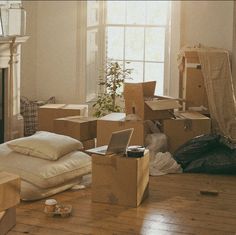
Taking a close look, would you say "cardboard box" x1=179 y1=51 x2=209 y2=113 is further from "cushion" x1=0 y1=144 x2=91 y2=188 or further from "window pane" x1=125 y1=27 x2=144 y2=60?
"cushion" x1=0 y1=144 x2=91 y2=188

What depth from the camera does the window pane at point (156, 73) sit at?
281 inches

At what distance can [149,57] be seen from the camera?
23.6 ft

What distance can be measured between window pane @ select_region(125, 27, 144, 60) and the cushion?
116 inches

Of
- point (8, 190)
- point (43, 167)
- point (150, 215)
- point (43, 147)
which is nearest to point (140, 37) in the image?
point (43, 147)

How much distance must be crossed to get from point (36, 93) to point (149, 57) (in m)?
1.65

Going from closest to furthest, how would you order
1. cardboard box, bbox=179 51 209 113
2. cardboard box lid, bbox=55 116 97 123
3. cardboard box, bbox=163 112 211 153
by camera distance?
cardboard box, bbox=163 112 211 153
cardboard box lid, bbox=55 116 97 123
cardboard box, bbox=179 51 209 113

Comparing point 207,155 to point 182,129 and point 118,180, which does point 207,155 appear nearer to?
point 182,129

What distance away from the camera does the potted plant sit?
6.56 m

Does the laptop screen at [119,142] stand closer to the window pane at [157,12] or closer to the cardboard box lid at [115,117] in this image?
the cardboard box lid at [115,117]

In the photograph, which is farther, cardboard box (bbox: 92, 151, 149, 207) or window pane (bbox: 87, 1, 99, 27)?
window pane (bbox: 87, 1, 99, 27)

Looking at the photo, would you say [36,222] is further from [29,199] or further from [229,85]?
[229,85]

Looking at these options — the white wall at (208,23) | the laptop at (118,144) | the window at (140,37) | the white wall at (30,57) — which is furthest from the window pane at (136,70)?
the laptop at (118,144)

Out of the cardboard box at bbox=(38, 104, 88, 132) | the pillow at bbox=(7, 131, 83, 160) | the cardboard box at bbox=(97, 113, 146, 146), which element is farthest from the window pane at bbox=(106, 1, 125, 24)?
the pillow at bbox=(7, 131, 83, 160)

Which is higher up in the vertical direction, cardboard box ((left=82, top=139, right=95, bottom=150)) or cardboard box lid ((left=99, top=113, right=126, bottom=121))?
cardboard box lid ((left=99, top=113, right=126, bottom=121))
